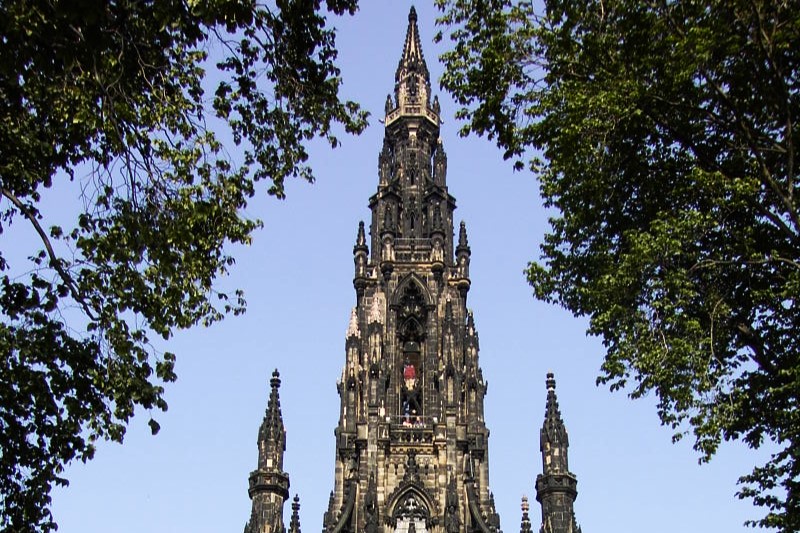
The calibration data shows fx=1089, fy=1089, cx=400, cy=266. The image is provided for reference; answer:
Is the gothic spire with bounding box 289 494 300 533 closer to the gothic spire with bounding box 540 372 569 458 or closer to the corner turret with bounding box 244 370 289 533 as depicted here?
the corner turret with bounding box 244 370 289 533

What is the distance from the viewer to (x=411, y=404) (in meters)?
40.8

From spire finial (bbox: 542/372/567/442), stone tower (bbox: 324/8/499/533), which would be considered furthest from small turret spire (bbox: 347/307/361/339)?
spire finial (bbox: 542/372/567/442)

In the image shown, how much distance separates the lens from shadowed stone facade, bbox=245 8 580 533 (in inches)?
1460

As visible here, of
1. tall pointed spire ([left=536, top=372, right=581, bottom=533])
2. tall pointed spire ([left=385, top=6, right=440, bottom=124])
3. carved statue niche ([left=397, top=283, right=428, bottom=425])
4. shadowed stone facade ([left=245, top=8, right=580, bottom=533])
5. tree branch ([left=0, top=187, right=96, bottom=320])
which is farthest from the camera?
tall pointed spire ([left=385, top=6, right=440, bottom=124])

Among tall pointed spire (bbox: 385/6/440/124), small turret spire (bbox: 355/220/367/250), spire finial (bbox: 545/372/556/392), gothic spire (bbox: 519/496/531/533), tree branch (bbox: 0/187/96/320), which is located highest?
tall pointed spire (bbox: 385/6/440/124)

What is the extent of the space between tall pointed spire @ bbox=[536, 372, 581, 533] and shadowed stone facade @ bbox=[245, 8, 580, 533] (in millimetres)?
41

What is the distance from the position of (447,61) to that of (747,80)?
4.66 metres

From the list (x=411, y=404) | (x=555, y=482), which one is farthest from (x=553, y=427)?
(x=411, y=404)

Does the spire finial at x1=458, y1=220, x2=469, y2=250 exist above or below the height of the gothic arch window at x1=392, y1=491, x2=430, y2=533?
above

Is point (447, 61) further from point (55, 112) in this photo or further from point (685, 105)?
point (55, 112)

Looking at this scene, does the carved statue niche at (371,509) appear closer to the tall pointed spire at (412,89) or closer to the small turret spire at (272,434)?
the small turret spire at (272,434)

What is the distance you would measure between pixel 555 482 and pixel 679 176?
21.8m

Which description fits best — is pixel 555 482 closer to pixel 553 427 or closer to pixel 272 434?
pixel 553 427

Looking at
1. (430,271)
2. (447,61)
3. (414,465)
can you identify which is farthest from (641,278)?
(430,271)
